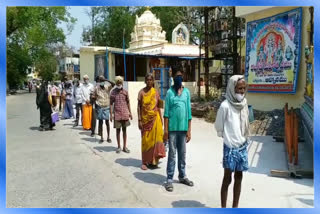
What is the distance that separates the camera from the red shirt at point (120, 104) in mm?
6551

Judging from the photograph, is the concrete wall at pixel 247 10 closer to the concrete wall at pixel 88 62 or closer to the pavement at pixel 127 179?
the pavement at pixel 127 179

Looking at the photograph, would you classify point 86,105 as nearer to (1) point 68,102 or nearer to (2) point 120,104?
(1) point 68,102

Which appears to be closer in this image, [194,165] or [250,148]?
[194,165]

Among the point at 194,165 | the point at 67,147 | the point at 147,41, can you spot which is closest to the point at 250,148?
the point at 194,165

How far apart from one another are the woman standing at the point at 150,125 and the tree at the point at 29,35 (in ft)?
82.3

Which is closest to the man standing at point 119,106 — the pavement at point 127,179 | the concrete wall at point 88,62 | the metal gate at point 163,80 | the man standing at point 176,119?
the pavement at point 127,179

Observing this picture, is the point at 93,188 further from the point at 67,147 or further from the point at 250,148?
the point at 250,148

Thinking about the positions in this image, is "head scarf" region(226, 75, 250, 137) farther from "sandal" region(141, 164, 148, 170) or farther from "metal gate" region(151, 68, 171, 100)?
"metal gate" region(151, 68, 171, 100)

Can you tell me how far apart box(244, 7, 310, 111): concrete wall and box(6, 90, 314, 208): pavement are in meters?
2.01

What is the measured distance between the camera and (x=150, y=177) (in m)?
5.04

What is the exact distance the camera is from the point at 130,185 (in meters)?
4.68

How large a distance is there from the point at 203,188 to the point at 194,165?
4.02ft

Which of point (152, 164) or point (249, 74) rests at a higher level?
point (249, 74)

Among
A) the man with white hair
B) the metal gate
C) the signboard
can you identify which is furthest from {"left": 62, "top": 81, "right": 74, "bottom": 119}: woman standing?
the signboard
